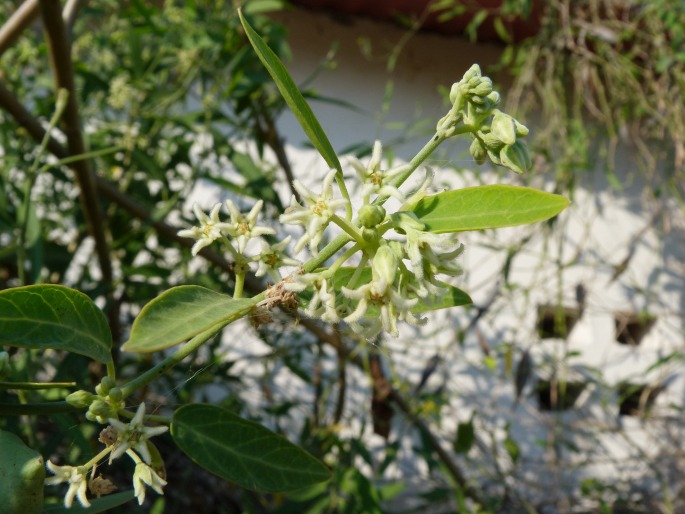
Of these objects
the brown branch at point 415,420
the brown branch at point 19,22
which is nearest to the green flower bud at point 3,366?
the brown branch at point 19,22

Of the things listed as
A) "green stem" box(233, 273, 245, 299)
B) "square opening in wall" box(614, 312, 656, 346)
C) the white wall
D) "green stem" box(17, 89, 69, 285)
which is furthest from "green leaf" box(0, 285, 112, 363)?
"square opening in wall" box(614, 312, 656, 346)

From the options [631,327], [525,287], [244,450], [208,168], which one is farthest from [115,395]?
[631,327]

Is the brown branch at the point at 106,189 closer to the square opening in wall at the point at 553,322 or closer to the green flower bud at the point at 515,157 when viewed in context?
the green flower bud at the point at 515,157

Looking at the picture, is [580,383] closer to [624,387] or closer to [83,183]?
[624,387]

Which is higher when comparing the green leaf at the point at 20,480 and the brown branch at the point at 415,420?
the green leaf at the point at 20,480

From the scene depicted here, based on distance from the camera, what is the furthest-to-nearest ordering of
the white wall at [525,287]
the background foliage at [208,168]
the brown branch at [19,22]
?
1. the white wall at [525,287]
2. the background foliage at [208,168]
3. the brown branch at [19,22]

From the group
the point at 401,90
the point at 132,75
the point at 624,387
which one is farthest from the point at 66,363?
the point at 624,387
